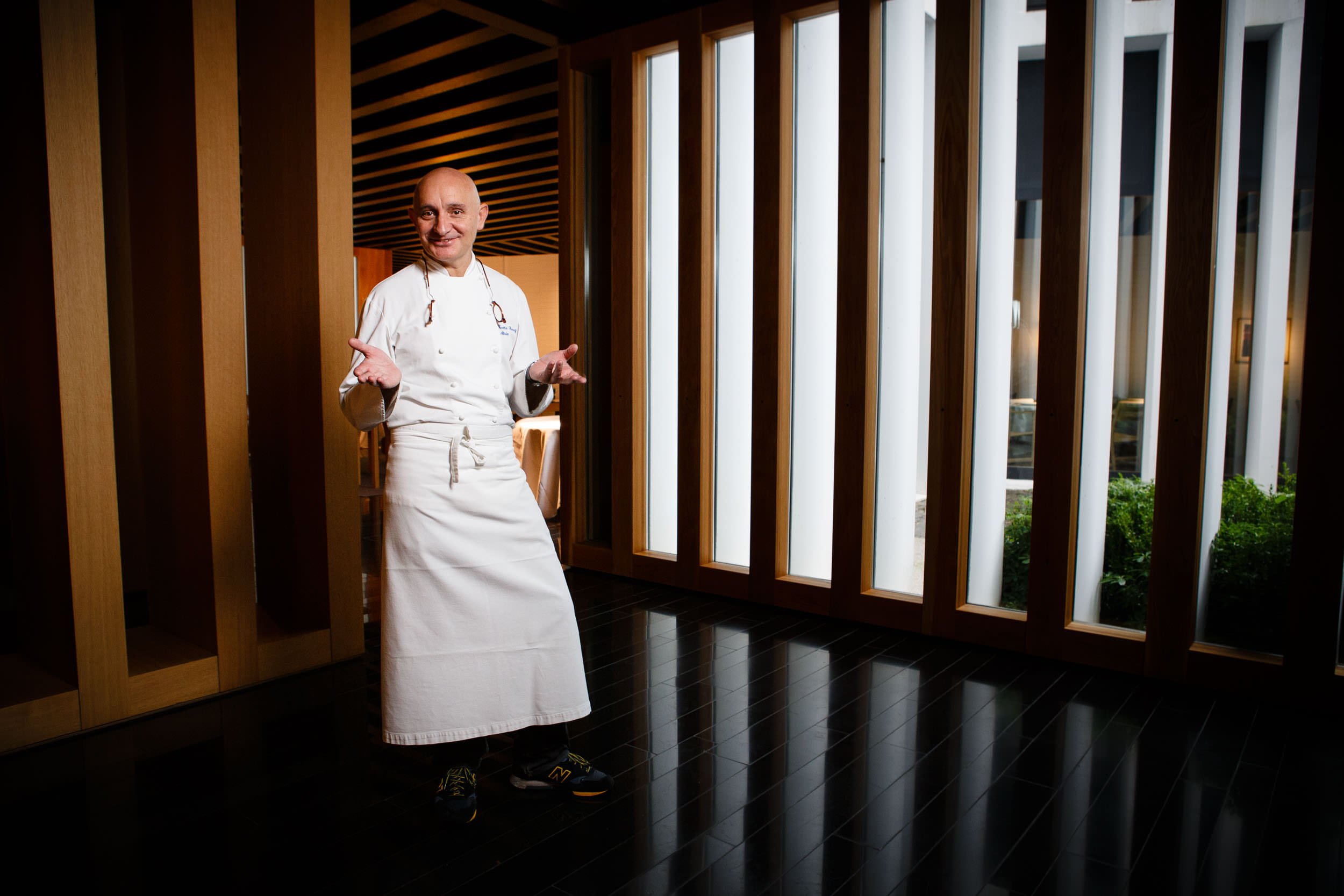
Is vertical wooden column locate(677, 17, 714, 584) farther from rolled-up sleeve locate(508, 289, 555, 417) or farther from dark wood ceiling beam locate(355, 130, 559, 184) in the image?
dark wood ceiling beam locate(355, 130, 559, 184)

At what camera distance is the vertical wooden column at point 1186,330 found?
310 cm

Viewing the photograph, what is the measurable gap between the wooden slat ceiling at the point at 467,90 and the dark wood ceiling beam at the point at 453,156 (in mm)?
14

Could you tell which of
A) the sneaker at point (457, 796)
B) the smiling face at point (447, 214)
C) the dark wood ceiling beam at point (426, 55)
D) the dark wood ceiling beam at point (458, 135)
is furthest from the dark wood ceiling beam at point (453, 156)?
the sneaker at point (457, 796)

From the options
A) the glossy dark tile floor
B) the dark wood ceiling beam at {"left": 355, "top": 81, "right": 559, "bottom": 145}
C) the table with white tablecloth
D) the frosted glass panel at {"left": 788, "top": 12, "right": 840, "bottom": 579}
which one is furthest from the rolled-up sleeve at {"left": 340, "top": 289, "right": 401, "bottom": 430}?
the table with white tablecloth

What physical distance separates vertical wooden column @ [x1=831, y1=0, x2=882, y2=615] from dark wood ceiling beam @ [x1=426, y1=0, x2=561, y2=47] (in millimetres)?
1846

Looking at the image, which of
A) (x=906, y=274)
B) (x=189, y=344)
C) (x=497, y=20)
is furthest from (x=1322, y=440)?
(x=497, y=20)

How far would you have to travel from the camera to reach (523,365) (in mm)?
2580

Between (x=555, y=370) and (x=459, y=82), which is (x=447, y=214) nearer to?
(x=555, y=370)

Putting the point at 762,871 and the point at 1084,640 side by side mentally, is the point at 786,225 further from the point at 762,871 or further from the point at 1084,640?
the point at 762,871

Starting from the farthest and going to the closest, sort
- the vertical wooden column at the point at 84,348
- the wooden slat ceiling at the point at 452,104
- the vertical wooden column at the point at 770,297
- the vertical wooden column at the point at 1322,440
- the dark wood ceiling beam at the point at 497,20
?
the wooden slat ceiling at the point at 452,104, the dark wood ceiling beam at the point at 497,20, the vertical wooden column at the point at 770,297, the vertical wooden column at the point at 1322,440, the vertical wooden column at the point at 84,348

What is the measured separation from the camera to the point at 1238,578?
127 inches


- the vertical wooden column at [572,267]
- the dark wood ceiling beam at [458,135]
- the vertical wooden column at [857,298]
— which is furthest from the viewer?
the dark wood ceiling beam at [458,135]

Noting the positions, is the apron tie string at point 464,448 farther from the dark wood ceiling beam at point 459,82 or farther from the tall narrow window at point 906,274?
the dark wood ceiling beam at point 459,82

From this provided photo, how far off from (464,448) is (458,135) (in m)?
5.76
